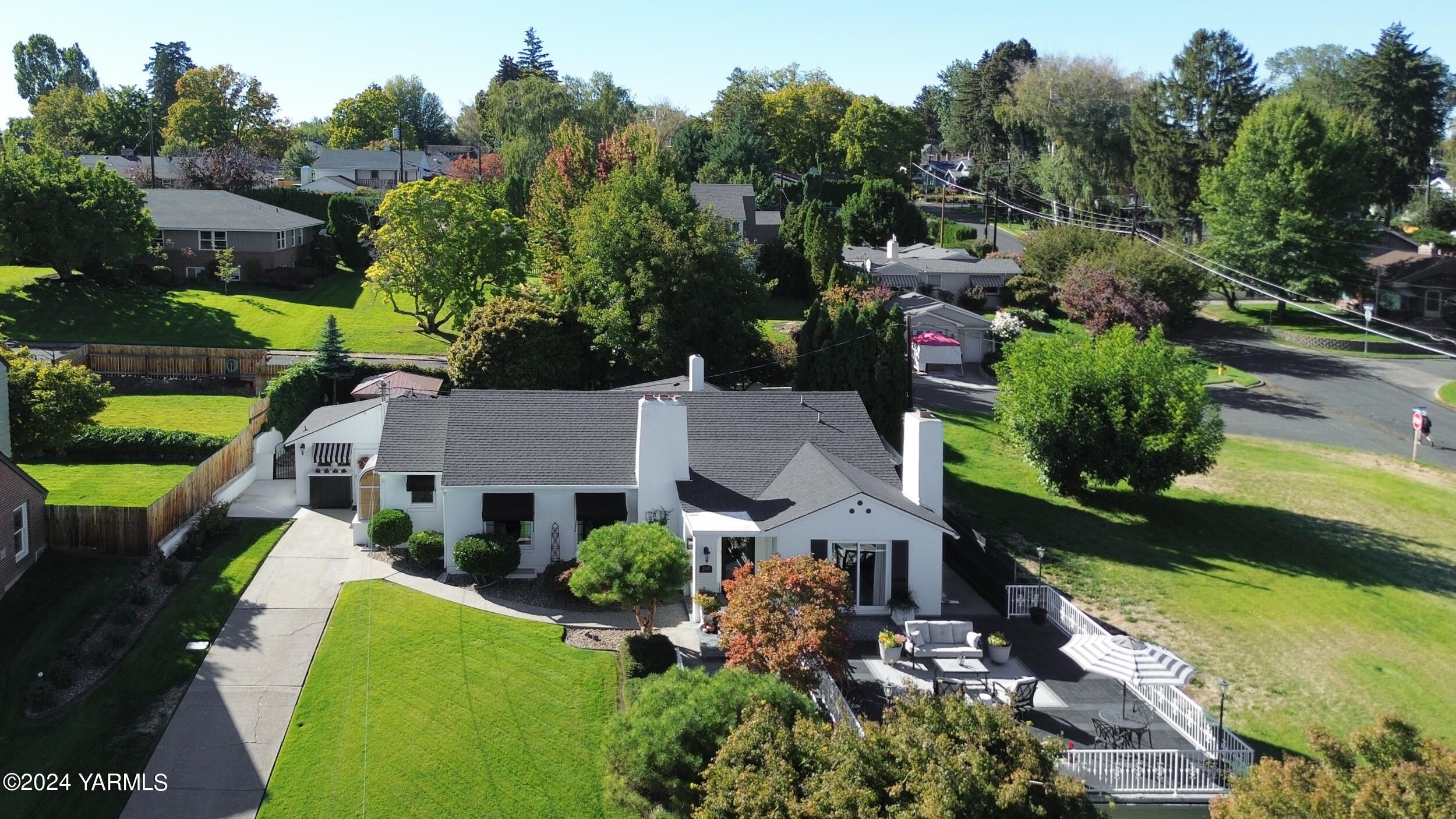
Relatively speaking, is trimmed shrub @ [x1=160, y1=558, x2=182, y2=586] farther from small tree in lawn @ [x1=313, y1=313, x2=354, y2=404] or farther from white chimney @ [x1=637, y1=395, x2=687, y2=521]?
small tree in lawn @ [x1=313, y1=313, x2=354, y2=404]

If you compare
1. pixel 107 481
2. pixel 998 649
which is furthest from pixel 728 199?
pixel 998 649

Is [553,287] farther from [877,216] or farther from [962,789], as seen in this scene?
[962,789]

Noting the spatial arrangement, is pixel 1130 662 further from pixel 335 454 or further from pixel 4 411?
pixel 4 411

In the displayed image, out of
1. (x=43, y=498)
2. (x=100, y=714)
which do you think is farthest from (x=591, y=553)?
(x=43, y=498)

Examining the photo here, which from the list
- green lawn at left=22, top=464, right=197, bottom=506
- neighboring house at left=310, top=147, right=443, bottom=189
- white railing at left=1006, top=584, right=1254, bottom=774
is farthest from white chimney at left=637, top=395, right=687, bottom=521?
neighboring house at left=310, top=147, right=443, bottom=189

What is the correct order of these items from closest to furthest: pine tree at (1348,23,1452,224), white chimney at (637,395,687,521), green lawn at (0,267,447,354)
Result: 1. white chimney at (637,395,687,521)
2. green lawn at (0,267,447,354)
3. pine tree at (1348,23,1452,224)

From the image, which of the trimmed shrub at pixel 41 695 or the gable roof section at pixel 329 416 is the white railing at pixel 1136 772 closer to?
the trimmed shrub at pixel 41 695
